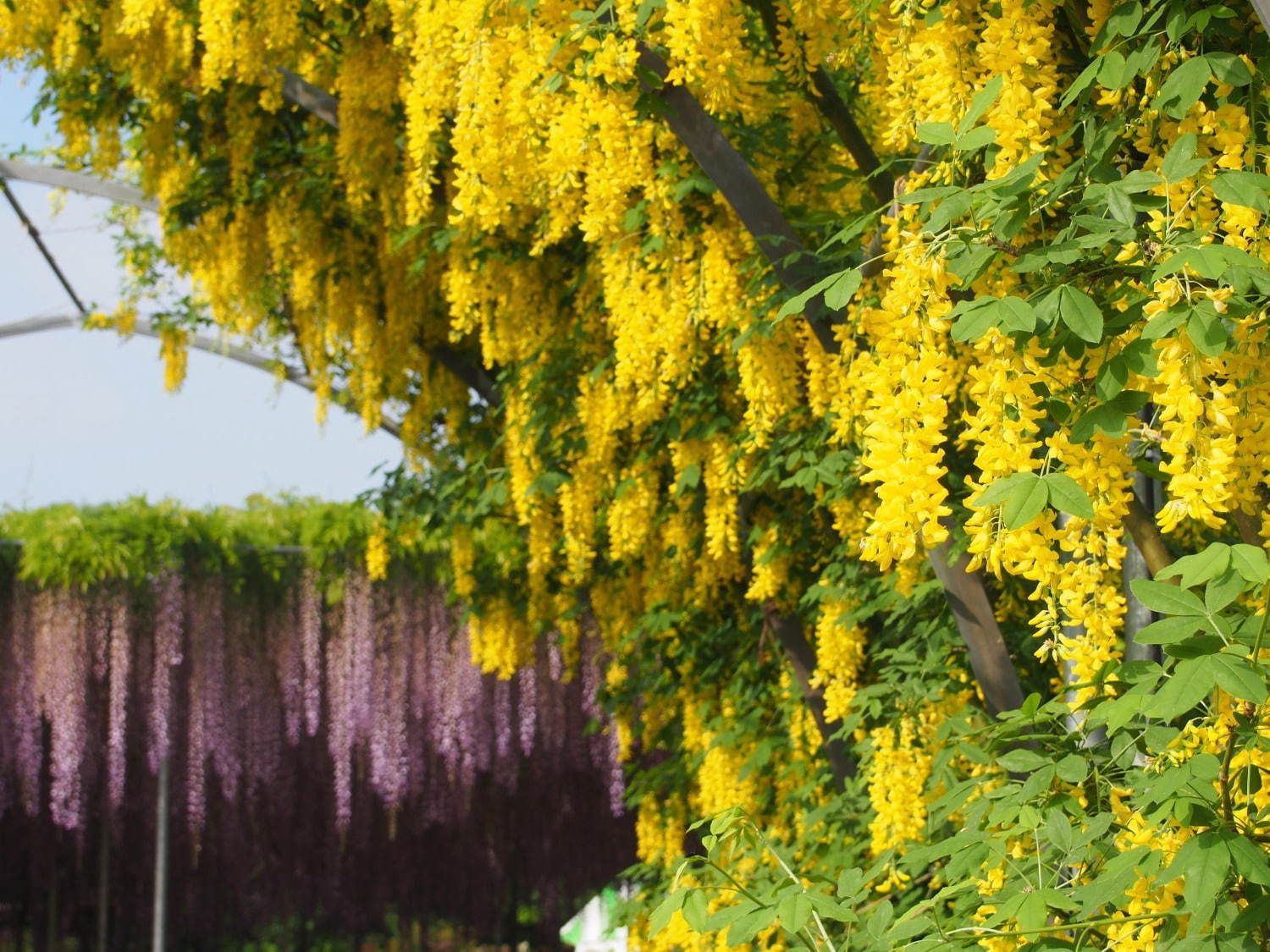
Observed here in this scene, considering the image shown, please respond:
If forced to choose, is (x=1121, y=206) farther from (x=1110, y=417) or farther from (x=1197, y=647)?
(x=1197, y=647)

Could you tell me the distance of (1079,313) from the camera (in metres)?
1.50

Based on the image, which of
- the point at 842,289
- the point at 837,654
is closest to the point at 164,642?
the point at 837,654

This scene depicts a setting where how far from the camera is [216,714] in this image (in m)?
8.18

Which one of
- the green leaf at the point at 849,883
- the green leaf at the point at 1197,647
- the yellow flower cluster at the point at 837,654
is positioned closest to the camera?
the green leaf at the point at 1197,647

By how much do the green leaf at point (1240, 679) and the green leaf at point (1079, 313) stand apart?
1.13ft

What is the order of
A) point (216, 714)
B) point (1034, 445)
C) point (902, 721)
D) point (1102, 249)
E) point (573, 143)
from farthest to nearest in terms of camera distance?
point (216, 714), point (902, 721), point (573, 143), point (1102, 249), point (1034, 445)

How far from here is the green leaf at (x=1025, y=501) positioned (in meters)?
1.45

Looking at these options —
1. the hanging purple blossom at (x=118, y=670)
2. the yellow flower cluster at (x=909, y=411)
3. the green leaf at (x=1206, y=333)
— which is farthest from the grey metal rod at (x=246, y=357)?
the green leaf at (x=1206, y=333)

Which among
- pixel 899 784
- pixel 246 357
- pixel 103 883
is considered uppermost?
pixel 246 357

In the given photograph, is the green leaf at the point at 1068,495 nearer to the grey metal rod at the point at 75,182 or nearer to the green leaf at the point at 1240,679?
the green leaf at the point at 1240,679

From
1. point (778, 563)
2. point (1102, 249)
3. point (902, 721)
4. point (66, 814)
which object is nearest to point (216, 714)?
point (66, 814)

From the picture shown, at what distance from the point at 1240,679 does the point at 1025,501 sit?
0.86ft

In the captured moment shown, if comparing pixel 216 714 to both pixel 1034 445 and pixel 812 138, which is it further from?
pixel 1034 445

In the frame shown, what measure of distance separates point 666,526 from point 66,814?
17.9 ft
